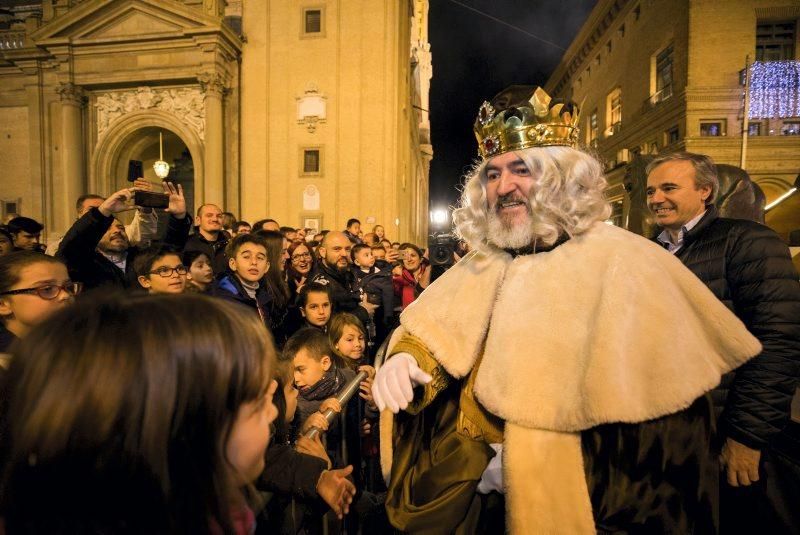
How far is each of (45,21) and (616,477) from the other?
23.1 metres

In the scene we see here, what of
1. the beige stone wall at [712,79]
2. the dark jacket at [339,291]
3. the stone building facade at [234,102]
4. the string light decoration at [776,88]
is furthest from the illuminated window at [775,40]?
the dark jacket at [339,291]

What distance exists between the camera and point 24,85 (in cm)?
1730

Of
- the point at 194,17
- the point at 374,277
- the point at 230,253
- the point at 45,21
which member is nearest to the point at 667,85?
the point at 194,17

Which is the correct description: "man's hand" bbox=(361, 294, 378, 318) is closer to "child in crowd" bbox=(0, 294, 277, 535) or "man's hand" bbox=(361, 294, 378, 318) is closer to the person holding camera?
the person holding camera

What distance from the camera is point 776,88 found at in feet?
64.6

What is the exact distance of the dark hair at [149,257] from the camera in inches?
124

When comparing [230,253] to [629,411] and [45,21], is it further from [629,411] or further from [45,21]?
[45,21]

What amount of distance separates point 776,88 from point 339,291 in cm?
2409

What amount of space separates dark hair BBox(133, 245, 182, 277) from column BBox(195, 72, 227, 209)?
13.3 metres

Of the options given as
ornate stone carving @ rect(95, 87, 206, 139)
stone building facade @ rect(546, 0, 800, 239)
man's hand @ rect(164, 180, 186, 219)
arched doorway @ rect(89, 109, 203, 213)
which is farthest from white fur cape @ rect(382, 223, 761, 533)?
stone building facade @ rect(546, 0, 800, 239)

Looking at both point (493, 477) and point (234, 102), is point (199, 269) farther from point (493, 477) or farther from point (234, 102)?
point (234, 102)

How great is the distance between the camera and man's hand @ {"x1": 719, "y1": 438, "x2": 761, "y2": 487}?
185 cm

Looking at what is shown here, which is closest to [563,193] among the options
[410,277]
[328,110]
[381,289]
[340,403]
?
[340,403]

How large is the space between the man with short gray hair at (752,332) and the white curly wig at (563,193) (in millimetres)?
787
